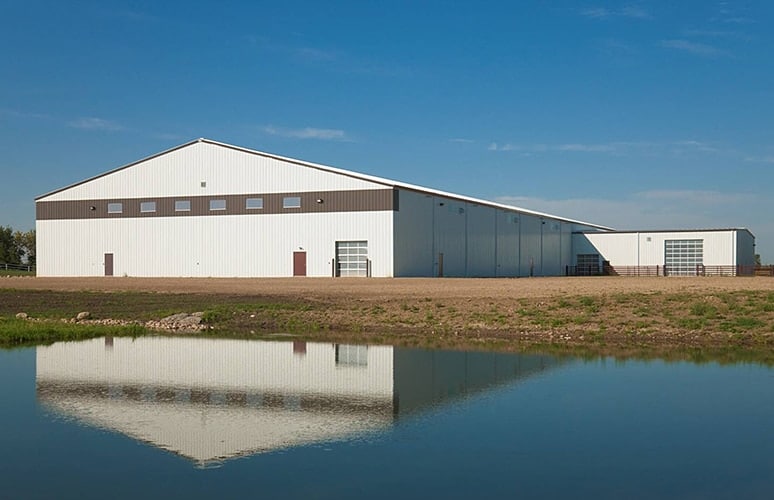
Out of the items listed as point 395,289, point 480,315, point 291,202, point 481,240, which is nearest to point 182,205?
point 291,202

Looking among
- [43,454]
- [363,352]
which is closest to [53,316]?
[363,352]

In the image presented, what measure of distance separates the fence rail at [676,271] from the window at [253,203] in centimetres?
Result: 4109

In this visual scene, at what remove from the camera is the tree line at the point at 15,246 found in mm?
109125

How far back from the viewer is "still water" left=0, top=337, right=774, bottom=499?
9125 millimetres

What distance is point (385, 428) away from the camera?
467 inches

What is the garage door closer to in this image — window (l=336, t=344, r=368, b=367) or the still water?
window (l=336, t=344, r=368, b=367)

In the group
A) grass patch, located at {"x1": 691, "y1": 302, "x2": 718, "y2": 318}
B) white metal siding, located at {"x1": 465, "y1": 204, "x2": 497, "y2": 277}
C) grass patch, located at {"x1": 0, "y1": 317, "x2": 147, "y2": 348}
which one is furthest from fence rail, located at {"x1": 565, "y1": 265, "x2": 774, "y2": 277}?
grass patch, located at {"x1": 0, "y1": 317, "x2": 147, "y2": 348}

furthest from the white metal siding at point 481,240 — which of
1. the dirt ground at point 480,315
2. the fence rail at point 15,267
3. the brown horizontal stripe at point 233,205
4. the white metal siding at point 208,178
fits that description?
the fence rail at point 15,267

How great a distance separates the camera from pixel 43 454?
34.2ft

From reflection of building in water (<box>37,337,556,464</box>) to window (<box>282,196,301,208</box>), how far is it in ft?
99.1

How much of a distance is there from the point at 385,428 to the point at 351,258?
130 feet

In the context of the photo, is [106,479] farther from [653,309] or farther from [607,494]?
[653,309]

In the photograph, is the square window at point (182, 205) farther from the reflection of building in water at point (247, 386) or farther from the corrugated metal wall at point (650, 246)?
the corrugated metal wall at point (650, 246)

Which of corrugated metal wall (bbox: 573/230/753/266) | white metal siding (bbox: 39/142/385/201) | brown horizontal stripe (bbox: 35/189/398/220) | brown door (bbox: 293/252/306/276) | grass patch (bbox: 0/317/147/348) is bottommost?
grass patch (bbox: 0/317/147/348)
